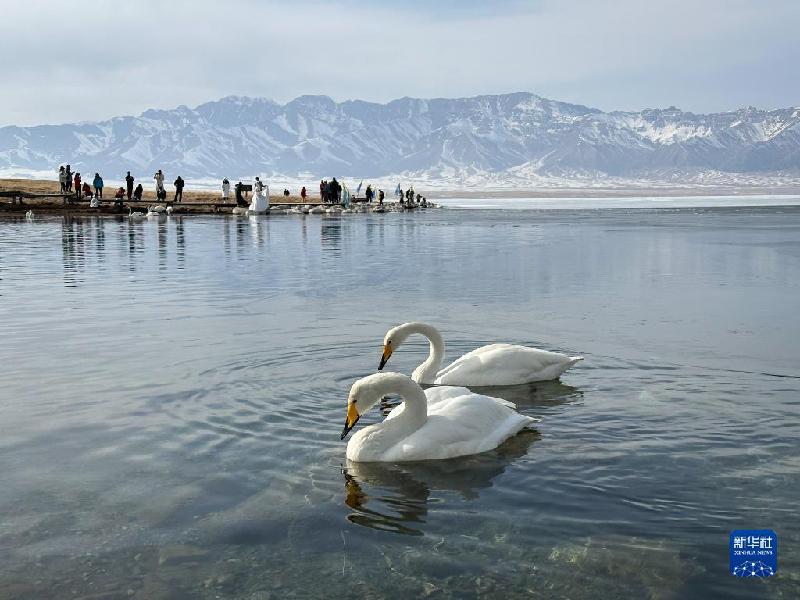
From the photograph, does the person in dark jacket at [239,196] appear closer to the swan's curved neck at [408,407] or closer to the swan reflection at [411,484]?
the swan's curved neck at [408,407]

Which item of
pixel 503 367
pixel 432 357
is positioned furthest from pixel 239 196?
pixel 503 367

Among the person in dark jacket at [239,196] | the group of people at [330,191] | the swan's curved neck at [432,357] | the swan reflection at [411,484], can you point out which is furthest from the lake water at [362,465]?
the group of people at [330,191]

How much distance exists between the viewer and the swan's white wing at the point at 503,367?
37.7 ft

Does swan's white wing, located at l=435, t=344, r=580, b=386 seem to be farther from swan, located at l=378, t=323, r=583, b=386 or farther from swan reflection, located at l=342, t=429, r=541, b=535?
swan reflection, located at l=342, t=429, r=541, b=535

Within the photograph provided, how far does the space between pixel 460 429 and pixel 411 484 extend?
0.98 meters

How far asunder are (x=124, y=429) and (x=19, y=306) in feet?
33.1

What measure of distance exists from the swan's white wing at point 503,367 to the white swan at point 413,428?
2463 millimetres

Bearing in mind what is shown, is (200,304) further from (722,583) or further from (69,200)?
(69,200)

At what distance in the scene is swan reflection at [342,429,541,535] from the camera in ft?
23.2

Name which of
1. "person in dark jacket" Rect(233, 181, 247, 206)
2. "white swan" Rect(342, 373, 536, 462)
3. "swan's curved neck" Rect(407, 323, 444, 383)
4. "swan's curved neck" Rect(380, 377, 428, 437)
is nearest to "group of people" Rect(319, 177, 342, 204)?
"person in dark jacket" Rect(233, 181, 247, 206)

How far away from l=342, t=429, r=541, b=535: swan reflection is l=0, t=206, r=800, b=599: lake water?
28 mm

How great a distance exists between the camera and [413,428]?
8.59 metres

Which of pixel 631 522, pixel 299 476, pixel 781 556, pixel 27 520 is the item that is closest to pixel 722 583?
pixel 781 556

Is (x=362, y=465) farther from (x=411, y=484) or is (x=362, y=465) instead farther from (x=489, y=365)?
(x=489, y=365)
